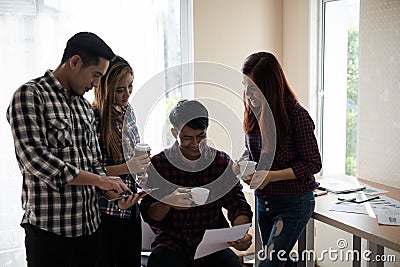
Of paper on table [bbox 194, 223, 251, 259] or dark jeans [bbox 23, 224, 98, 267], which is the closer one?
dark jeans [bbox 23, 224, 98, 267]

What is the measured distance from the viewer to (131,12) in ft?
9.43

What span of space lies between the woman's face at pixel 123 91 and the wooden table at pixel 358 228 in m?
1.00

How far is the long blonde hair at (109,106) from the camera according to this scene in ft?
6.42

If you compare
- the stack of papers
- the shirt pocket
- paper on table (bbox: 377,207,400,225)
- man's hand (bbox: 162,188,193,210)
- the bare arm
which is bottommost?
paper on table (bbox: 377,207,400,225)

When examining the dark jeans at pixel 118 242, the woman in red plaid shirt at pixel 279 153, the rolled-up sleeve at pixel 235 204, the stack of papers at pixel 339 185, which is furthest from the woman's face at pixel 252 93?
the stack of papers at pixel 339 185

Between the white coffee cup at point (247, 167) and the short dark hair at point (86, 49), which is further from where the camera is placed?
the white coffee cup at point (247, 167)

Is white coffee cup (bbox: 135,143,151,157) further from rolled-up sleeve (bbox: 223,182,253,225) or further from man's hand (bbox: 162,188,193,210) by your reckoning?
rolled-up sleeve (bbox: 223,182,253,225)

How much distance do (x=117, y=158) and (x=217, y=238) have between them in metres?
0.53

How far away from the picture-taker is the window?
309cm

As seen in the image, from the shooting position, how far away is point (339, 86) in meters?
3.23

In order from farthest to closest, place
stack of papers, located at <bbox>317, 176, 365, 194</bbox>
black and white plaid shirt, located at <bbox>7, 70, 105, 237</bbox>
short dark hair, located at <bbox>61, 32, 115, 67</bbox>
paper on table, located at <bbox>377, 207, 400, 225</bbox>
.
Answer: stack of papers, located at <bbox>317, 176, 365, 194</bbox> < paper on table, located at <bbox>377, 207, 400, 225</bbox> < short dark hair, located at <bbox>61, 32, 115, 67</bbox> < black and white plaid shirt, located at <bbox>7, 70, 105, 237</bbox>

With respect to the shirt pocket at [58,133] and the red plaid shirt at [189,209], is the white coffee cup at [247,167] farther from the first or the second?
the shirt pocket at [58,133]

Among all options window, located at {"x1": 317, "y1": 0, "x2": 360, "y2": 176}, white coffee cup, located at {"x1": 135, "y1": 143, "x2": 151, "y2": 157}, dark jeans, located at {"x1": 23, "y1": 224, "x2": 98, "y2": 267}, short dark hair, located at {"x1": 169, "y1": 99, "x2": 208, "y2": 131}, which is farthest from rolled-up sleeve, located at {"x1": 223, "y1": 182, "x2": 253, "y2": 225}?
window, located at {"x1": 317, "y1": 0, "x2": 360, "y2": 176}

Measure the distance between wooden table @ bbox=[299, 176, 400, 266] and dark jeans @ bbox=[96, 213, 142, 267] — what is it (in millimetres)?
821
